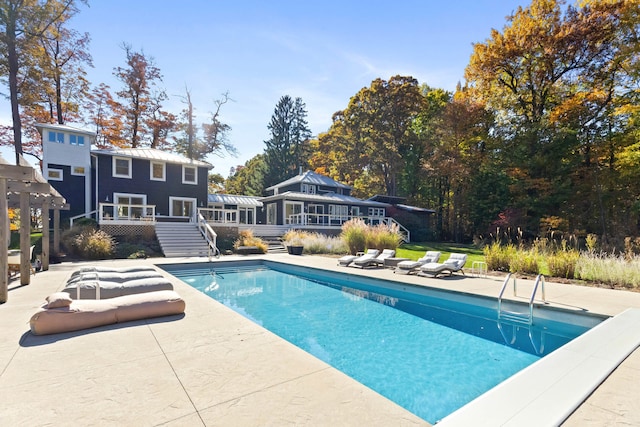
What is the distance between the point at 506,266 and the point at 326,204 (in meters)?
17.5

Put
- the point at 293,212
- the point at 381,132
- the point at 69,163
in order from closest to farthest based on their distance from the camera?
the point at 69,163, the point at 293,212, the point at 381,132

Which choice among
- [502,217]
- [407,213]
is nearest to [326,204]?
[407,213]

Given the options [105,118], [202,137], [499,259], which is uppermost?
[105,118]

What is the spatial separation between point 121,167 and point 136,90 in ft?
39.8

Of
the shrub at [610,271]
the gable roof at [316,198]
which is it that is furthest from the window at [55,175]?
the shrub at [610,271]

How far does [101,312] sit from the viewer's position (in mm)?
4176

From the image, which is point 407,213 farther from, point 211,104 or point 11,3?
point 11,3

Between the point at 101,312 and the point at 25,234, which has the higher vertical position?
the point at 25,234

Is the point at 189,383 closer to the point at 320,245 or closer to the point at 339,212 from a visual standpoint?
the point at 320,245

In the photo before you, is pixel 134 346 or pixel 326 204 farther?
pixel 326 204

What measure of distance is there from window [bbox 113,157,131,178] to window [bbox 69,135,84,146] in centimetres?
229

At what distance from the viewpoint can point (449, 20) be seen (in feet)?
35.1

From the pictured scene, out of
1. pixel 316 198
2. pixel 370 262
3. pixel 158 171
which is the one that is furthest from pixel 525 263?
pixel 158 171

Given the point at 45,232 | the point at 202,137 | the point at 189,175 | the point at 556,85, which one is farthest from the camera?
the point at 202,137
